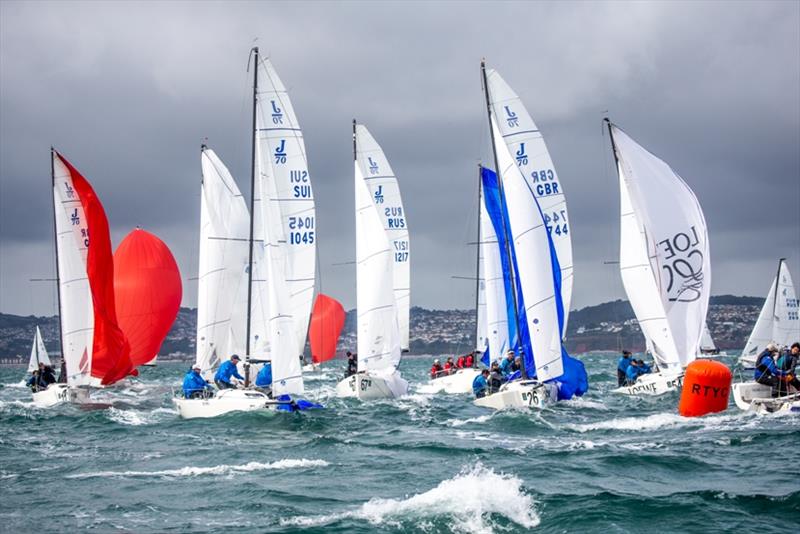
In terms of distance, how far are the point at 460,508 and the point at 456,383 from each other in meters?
23.7

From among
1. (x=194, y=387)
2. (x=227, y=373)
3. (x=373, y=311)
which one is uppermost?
(x=373, y=311)

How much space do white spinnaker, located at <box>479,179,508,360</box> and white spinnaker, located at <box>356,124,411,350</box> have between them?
3302mm

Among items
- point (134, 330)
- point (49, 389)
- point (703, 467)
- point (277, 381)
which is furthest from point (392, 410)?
point (134, 330)

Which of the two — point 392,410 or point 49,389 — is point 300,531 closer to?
point 392,410

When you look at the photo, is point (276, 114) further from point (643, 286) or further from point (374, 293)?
point (643, 286)

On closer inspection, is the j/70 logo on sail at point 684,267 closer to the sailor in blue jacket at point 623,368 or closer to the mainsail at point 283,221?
the sailor in blue jacket at point 623,368

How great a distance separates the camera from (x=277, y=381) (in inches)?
899

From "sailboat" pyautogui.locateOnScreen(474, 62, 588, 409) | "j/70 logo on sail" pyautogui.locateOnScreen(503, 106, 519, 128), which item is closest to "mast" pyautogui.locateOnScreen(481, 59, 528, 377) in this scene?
"sailboat" pyautogui.locateOnScreen(474, 62, 588, 409)

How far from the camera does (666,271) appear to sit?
29.8 meters

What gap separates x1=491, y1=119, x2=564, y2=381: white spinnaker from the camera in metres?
23.3

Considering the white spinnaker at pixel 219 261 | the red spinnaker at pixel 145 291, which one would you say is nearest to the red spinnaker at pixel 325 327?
the red spinnaker at pixel 145 291

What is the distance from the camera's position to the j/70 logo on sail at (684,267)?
2953 centimetres

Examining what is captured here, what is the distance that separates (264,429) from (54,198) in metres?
11.6

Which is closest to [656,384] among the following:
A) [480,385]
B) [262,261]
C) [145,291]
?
[480,385]
